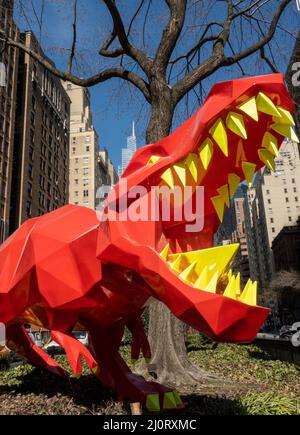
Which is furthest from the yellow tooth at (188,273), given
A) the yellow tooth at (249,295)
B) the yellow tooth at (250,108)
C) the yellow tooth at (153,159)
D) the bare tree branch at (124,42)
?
the bare tree branch at (124,42)

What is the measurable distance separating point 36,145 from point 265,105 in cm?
4846

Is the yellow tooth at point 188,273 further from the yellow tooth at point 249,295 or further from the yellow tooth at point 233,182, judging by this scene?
the yellow tooth at point 233,182

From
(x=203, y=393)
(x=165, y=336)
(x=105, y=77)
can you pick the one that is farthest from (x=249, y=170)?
(x=105, y=77)

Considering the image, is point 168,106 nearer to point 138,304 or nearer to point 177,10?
point 177,10

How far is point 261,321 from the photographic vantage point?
275cm

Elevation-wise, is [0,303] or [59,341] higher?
[0,303]

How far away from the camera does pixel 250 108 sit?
109 inches

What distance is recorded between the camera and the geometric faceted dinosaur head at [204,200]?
2732 millimetres

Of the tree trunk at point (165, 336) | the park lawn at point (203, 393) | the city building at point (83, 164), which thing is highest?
the city building at point (83, 164)

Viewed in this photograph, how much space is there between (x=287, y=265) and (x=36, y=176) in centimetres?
3496

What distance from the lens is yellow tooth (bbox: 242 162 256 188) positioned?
10.5 ft

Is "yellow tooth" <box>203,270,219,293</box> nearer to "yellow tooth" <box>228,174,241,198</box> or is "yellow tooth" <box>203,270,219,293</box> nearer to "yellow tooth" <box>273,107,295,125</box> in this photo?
"yellow tooth" <box>228,174,241,198</box>

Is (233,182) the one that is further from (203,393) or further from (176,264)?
(203,393)
